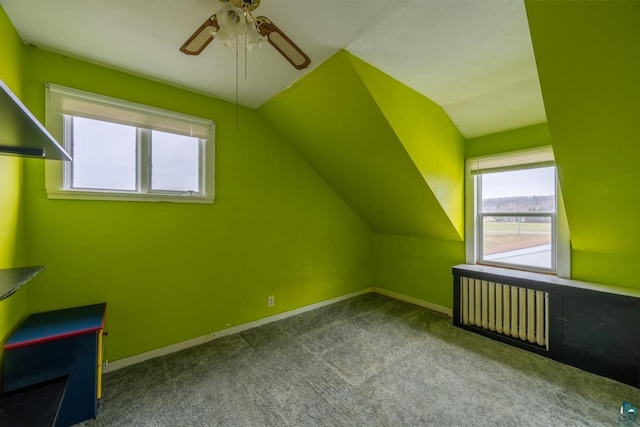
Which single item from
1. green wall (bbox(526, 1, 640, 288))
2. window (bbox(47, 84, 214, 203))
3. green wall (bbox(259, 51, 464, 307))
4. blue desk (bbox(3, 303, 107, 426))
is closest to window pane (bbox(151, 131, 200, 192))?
window (bbox(47, 84, 214, 203))

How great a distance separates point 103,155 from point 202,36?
1372mm

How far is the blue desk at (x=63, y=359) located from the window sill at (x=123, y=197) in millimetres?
851

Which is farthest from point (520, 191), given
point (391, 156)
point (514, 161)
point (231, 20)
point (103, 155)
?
point (103, 155)

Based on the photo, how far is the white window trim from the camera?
2.38m

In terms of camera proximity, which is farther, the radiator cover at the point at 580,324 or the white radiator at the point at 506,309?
the white radiator at the point at 506,309

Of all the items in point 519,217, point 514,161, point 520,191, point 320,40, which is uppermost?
point 320,40

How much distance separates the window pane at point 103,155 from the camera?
192 cm

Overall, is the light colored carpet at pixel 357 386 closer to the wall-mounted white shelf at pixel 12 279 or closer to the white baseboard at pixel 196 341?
the white baseboard at pixel 196 341

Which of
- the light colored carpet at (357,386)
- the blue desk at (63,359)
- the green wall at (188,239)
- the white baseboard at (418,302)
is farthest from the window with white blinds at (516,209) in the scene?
the blue desk at (63,359)

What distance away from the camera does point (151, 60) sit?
1.90 meters

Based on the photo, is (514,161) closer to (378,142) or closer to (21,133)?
(378,142)

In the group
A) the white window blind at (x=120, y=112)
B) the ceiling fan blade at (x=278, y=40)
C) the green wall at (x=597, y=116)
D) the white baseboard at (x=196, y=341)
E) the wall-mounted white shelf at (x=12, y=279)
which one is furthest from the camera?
the white baseboard at (x=196, y=341)

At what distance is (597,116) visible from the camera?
145 centimetres

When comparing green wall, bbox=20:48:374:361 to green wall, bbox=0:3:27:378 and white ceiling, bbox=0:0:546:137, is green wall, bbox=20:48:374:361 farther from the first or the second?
white ceiling, bbox=0:0:546:137
